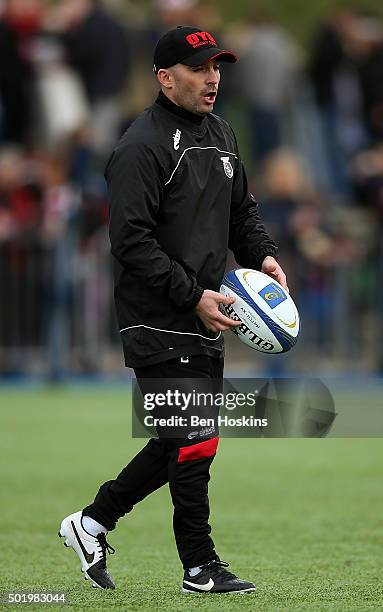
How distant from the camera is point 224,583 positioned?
21.4ft

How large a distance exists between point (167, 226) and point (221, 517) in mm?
2883

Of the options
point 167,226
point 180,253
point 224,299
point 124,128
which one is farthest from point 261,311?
point 124,128

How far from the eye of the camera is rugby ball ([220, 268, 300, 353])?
6594mm

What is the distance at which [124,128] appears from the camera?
56.7ft

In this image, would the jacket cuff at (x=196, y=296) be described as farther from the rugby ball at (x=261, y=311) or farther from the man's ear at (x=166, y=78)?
the man's ear at (x=166, y=78)

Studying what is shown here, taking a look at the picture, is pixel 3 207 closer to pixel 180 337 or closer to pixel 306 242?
pixel 306 242

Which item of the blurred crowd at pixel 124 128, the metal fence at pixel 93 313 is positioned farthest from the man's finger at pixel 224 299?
the metal fence at pixel 93 313

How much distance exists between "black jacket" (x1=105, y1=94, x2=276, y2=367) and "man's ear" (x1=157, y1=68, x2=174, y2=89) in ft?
0.21

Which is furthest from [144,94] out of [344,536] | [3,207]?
[344,536]

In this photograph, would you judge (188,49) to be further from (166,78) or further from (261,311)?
(261,311)

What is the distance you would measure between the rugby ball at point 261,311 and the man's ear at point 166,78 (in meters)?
0.90

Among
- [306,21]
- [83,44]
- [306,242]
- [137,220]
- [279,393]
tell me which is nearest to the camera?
[137,220]

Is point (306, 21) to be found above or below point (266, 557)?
above

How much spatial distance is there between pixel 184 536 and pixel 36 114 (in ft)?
41.4
